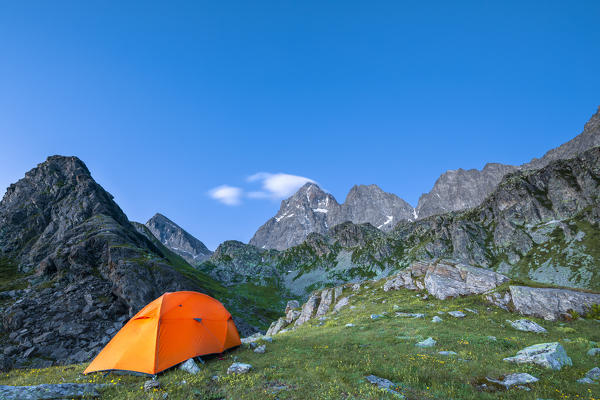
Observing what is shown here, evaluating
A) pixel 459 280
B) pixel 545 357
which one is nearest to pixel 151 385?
pixel 545 357

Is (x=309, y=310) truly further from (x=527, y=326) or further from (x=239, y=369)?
(x=239, y=369)

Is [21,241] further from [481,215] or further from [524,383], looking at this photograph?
[481,215]

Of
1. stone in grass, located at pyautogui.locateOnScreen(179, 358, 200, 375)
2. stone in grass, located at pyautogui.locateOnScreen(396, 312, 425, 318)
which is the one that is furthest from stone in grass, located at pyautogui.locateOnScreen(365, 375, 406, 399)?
stone in grass, located at pyautogui.locateOnScreen(396, 312, 425, 318)

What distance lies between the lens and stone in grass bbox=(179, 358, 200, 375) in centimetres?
1326

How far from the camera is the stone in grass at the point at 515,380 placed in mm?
10180

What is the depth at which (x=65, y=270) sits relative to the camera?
79.4m

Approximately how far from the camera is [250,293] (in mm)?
171625

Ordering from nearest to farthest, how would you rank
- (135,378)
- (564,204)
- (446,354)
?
(135,378)
(446,354)
(564,204)

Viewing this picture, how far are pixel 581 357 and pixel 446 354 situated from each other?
6387 millimetres

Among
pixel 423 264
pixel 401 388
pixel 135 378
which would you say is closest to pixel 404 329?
pixel 401 388

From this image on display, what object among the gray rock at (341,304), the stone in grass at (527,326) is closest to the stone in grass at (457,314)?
the stone in grass at (527,326)

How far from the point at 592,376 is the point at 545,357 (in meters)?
1.43

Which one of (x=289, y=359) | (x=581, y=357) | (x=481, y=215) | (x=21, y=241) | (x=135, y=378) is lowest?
(x=581, y=357)

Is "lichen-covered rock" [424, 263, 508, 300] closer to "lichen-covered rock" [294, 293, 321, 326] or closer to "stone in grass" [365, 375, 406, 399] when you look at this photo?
"lichen-covered rock" [294, 293, 321, 326]
